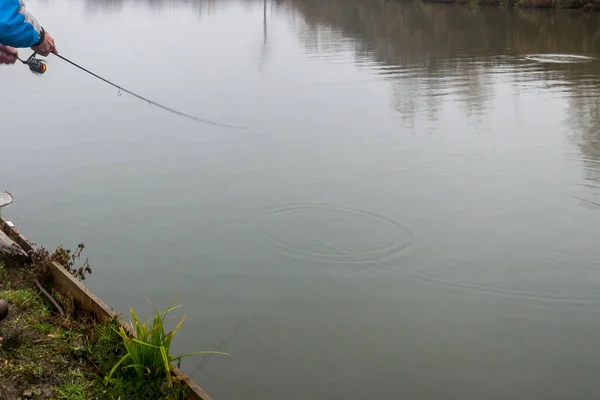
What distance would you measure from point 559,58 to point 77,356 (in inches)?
747

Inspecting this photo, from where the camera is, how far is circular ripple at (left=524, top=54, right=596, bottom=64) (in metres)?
20.3

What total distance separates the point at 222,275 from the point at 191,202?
2219 millimetres

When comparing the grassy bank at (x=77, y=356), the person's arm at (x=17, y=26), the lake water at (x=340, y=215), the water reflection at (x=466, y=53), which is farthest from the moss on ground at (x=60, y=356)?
the water reflection at (x=466, y=53)

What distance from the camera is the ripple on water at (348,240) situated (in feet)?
21.7

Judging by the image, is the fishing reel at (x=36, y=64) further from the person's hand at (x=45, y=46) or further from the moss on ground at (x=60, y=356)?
the moss on ground at (x=60, y=356)

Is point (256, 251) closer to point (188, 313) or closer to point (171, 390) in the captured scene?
point (188, 313)

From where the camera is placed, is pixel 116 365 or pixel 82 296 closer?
pixel 116 365

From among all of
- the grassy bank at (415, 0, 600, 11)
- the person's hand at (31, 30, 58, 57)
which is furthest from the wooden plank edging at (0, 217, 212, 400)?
the grassy bank at (415, 0, 600, 11)

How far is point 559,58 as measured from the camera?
824 inches

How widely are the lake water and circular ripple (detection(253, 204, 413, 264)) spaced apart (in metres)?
0.03

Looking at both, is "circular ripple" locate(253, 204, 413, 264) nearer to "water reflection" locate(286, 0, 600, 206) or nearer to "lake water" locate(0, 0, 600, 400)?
"lake water" locate(0, 0, 600, 400)

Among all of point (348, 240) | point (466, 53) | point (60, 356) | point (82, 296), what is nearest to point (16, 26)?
point (82, 296)

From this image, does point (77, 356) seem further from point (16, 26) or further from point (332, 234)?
point (332, 234)

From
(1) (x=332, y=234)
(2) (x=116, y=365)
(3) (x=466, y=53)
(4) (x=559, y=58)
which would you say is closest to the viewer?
(2) (x=116, y=365)
